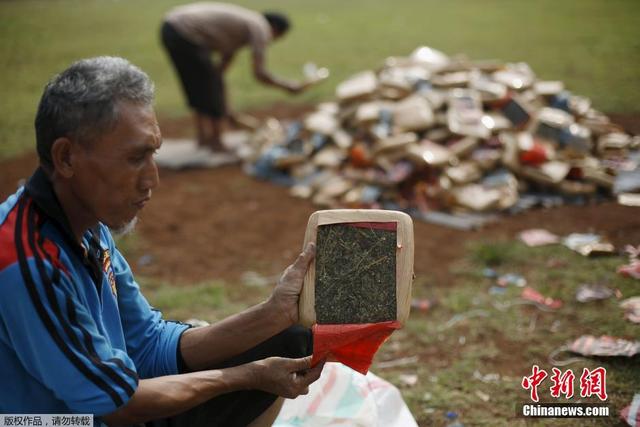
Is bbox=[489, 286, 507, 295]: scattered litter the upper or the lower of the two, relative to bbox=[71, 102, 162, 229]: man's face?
lower

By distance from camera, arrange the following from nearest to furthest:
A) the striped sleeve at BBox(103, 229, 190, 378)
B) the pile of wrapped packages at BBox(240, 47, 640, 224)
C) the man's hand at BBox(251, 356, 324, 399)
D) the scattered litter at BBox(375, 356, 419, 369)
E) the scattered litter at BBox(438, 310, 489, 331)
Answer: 1. the man's hand at BBox(251, 356, 324, 399)
2. the striped sleeve at BBox(103, 229, 190, 378)
3. the scattered litter at BBox(375, 356, 419, 369)
4. the scattered litter at BBox(438, 310, 489, 331)
5. the pile of wrapped packages at BBox(240, 47, 640, 224)

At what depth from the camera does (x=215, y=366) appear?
2.22 meters

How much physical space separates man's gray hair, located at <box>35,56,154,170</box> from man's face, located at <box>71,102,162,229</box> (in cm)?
3

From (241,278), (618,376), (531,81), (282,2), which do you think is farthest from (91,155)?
(282,2)

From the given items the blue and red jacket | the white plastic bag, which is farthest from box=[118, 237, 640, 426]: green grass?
the blue and red jacket

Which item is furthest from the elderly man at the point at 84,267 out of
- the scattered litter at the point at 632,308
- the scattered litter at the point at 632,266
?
the scattered litter at the point at 632,266

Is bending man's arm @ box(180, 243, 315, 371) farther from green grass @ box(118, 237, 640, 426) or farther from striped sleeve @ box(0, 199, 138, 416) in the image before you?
green grass @ box(118, 237, 640, 426)

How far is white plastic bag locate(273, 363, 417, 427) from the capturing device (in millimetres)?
2619

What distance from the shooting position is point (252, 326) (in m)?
2.15

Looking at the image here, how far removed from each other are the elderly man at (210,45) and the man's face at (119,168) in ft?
17.8

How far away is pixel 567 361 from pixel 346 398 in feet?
4.08

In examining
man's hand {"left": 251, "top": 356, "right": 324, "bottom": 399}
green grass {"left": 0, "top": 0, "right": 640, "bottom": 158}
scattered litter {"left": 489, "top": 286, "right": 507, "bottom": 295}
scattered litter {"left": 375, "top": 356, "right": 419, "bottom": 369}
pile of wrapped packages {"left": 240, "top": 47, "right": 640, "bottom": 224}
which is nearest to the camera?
man's hand {"left": 251, "top": 356, "right": 324, "bottom": 399}

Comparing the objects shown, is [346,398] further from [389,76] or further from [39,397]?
[389,76]

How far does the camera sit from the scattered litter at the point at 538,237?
4.73 metres
